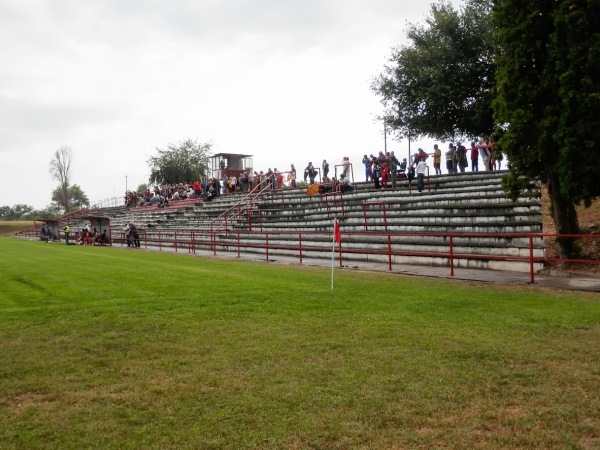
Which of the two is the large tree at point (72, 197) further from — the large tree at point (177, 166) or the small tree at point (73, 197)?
the large tree at point (177, 166)

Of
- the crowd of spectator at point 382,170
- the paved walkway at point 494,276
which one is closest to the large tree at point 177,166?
the crowd of spectator at point 382,170

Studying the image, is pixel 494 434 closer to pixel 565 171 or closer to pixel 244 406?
pixel 244 406

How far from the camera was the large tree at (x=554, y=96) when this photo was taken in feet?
46.7

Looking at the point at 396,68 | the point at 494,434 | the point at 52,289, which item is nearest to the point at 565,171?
the point at 494,434

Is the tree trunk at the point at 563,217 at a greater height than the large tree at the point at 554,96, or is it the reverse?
the large tree at the point at 554,96

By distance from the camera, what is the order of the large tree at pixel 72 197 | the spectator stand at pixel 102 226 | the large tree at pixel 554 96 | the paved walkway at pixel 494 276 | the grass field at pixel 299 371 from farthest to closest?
the large tree at pixel 72 197, the spectator stand at pixel 102 226, the large tree at pixel 554 96, the paved walkway at pixel 494 276, the grass field at pixel 299 371

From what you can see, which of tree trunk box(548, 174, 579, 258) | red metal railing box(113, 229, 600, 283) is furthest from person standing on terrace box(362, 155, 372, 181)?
tree trunk box(548, 174, 579, 258)

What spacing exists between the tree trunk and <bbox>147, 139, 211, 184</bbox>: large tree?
69761 mm

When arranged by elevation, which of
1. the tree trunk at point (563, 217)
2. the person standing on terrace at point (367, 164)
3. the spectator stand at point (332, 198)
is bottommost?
the tree trunk at point (563, 217)

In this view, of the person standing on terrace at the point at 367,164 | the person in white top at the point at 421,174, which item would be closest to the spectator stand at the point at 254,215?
the person standing on terrace at the point at 367,164

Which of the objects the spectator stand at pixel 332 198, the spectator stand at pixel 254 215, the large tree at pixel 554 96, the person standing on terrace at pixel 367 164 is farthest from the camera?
the person standing on terrace at pixel 367 164

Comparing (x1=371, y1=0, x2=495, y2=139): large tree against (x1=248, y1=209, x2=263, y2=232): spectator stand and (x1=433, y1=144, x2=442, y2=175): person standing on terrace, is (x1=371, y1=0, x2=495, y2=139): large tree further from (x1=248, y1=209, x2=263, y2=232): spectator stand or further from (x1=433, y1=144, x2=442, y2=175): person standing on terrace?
(x1=248, y1=209, x2=263, y2=232): spectator stand

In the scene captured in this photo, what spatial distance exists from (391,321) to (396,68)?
29095 mm

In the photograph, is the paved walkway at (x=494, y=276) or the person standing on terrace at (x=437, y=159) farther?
the person standing on terrace at (x=437, y=159)
